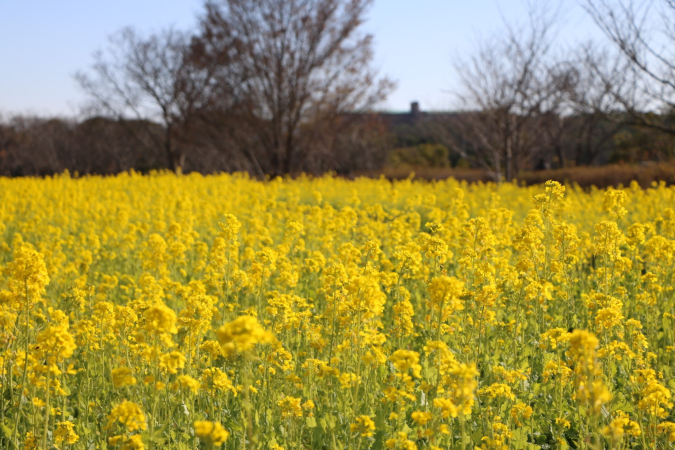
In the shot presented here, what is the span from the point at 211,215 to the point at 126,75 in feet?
74.6

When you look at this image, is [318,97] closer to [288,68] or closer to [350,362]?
[288,68]

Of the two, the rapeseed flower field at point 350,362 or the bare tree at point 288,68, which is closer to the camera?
the rapeseed flower field at point 350,362

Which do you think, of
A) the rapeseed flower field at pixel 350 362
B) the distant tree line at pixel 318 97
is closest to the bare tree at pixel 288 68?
the distant tree line at pixel 318 97

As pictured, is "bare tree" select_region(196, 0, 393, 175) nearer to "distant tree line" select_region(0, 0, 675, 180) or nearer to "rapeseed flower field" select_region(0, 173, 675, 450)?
"distant tree line" select_region(0, 0, 675, 180)

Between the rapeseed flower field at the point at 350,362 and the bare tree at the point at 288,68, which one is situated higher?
the bare tree at the point at 288,68

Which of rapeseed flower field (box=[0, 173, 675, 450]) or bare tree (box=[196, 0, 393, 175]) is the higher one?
bare tree (box=[196, 0, 393, 175])

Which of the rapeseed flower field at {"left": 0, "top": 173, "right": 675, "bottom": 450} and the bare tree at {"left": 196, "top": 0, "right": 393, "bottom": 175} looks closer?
the rapeseed flower field at {"left": 0, "top": 173, "right": 675, "bottom": 450}

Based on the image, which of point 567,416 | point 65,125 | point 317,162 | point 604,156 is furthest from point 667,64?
point 65,125

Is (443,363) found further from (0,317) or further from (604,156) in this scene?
(604,156)

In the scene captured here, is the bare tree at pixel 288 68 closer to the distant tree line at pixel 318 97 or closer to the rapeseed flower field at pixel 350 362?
the distant tree line at pixel 318 97

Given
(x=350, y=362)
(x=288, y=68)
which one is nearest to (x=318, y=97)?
(x=288, y=68)

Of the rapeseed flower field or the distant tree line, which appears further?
the distant tree line

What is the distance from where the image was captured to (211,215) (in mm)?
9461

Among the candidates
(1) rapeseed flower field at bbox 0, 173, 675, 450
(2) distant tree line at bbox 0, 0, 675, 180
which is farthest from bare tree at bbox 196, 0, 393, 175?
(1) rapeseed flower field at bbox 0, 173, 675, 450
